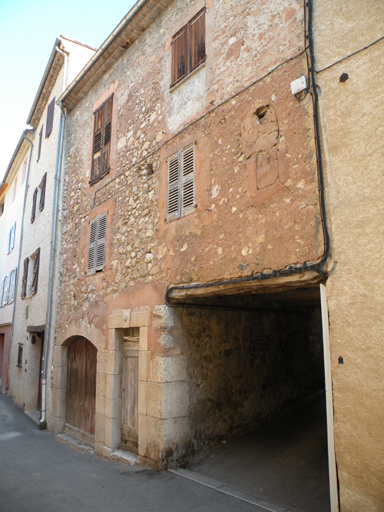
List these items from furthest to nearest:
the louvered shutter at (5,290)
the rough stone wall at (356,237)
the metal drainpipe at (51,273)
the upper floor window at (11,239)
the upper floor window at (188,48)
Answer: the upper floor window at (11,239), the louvered shutter at (5,290), the metal drainpipe at (51,273), the upper floor window at (188,48), the rough stone wall at (356,237)

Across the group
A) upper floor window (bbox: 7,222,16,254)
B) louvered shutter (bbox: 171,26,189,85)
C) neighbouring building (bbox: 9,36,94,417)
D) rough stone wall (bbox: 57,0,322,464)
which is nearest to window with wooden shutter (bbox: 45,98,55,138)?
neighbouring building (bbox: 9,36,94,417)

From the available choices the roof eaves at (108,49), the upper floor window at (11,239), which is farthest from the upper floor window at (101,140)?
the upper floor window at (11,239)

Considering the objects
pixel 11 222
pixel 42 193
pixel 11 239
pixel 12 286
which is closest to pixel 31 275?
pixel 42 193

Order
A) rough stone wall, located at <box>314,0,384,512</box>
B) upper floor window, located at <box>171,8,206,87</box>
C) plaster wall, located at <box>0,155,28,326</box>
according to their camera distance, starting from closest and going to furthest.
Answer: rough stone wall, located at <box>314,0,384,512</box> → upper floor window, located at <box>171,8,206,87</box> → plaster wall, located at <box>0,155,28,326</box>

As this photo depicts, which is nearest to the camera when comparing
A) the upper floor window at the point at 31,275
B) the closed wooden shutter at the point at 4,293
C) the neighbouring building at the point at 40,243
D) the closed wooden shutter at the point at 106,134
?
the closed wooden shutter at the point at 106,134

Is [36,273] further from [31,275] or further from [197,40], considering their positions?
[197,40]

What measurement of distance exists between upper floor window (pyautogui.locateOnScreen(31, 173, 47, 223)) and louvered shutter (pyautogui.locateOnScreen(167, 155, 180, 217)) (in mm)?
6359

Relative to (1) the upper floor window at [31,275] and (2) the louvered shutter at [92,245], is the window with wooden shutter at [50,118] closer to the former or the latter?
(1) the upper floor window at [31,275]

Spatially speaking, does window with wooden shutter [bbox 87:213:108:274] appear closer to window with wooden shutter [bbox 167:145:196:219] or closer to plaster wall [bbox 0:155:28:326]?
window with wooden shutter [bbox 167:145:196:219]

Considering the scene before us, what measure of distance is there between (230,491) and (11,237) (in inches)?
561

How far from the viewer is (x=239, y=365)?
5.93 m

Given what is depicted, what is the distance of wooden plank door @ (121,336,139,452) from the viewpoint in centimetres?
570

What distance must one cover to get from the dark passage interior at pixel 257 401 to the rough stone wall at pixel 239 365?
0.01m

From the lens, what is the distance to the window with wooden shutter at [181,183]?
511 centimetres
